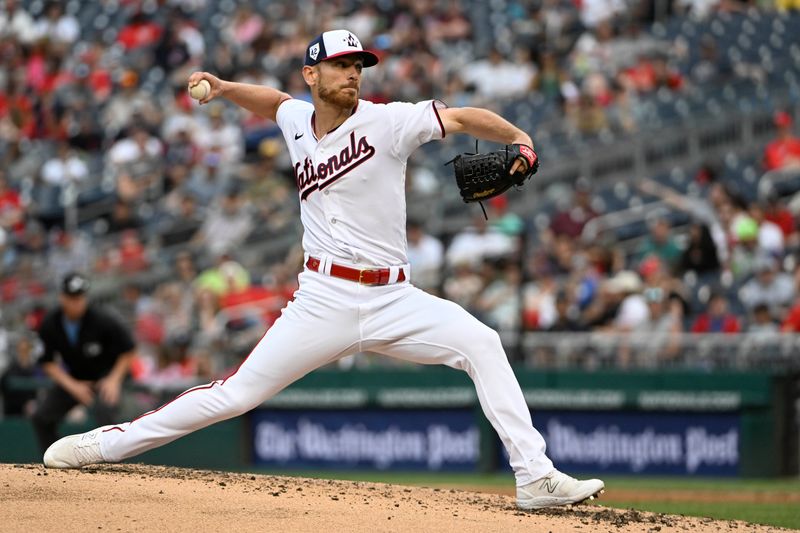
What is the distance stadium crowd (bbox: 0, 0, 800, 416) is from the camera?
509 inches

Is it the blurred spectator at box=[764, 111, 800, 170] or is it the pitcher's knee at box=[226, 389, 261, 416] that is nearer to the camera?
the pitcher's knee at box=[226, 389, 261, 416]

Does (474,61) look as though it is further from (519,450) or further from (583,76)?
(519,450)

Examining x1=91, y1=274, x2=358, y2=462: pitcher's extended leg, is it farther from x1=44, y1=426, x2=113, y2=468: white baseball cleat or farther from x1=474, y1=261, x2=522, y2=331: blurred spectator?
x1=474, y1=261, x2=522, y2=331: blurred spectator

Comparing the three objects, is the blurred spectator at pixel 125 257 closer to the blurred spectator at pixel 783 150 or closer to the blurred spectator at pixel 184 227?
the blurred spectator at pixel 184 227

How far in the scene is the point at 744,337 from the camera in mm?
12039

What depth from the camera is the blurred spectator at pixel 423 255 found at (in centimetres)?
1292

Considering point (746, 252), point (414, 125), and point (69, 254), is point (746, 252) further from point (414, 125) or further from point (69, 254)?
point (414, 125)

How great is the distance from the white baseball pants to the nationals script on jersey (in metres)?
0.16

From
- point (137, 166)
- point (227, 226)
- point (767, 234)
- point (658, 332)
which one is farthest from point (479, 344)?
point (137, 166)

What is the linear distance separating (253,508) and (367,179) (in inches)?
59.4

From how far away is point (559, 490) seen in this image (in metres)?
6.09

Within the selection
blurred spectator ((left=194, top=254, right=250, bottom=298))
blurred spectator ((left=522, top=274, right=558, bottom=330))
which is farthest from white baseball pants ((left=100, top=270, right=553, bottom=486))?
blurred spectator ((left=194, top=254, right=250, bottom=298))

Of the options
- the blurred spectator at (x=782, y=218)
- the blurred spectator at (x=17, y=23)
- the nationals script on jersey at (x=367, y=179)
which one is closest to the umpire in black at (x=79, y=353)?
the nationals script on jersey at (x=367, y=179)

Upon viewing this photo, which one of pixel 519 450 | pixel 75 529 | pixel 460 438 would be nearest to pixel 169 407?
pixel 75 529
